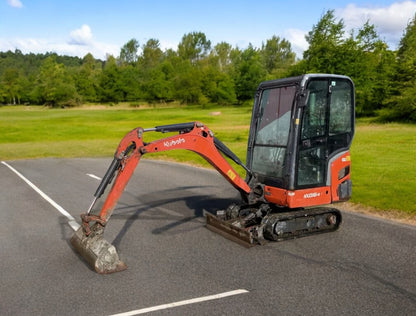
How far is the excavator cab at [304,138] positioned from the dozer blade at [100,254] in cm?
340

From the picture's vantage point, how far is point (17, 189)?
14.6m

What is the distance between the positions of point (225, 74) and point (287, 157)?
10585 cm

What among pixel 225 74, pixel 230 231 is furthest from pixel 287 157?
pixel 225 74

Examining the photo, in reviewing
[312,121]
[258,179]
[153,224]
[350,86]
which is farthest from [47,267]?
[350,86]

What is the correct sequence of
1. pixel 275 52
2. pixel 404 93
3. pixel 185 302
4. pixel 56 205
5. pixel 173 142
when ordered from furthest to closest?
pixel 275 52
pixel 404 93
pixel 56 205
pixel 173 142
pixel 185 302

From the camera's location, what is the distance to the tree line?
41.8 m

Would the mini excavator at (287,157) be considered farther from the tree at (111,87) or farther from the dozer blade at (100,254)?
the tree at (111,87)

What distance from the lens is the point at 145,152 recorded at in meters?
7.03

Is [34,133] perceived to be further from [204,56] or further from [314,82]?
[204,56]

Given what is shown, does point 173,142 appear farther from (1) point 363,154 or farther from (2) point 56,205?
(1) point 363,154

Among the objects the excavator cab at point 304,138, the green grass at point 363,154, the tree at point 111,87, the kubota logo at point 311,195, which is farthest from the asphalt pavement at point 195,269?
the tree at point 111,87

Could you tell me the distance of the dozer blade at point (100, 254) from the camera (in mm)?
6785

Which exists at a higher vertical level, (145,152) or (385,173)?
(145,152)

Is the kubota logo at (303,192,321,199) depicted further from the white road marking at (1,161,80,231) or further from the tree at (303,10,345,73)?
the tree at (303,10,345,73)
